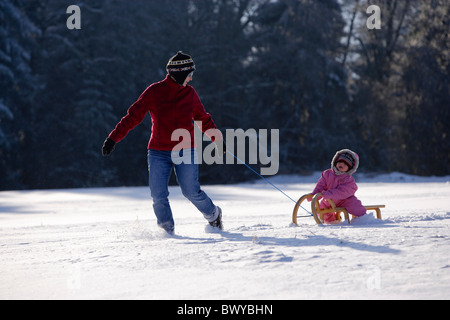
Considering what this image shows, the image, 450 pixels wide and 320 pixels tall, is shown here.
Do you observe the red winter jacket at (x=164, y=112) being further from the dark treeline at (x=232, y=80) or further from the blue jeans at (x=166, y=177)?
the dark treeline at (x=232, y=80)

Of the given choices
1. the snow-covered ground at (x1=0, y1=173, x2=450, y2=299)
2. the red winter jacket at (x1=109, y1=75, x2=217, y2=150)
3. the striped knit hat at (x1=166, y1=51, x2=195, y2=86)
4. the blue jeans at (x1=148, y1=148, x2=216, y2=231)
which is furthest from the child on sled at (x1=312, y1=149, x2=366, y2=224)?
the striped knit hat at (x1=166, y1=51, x2=195, y2=86)

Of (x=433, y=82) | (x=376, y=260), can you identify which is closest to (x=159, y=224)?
(x=376, y=260)

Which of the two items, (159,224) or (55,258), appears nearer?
(55,258)

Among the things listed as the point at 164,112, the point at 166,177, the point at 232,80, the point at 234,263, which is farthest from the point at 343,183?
the point at 232,80

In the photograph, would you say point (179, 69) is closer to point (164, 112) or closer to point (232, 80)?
point (164, 112)

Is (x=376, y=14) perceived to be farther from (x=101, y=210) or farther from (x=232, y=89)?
(x=101, y=210)

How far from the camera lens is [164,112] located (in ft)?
16.8

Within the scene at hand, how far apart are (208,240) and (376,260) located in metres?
1.57

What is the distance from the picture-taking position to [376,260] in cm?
346

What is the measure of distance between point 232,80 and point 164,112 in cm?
2030

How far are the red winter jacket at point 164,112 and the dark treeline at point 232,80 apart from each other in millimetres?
15665

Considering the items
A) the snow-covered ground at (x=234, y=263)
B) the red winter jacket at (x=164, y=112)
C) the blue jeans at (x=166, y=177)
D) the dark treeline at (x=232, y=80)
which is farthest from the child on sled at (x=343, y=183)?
the dark treeline at (x=232, y=80)

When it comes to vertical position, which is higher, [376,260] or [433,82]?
[433,82]

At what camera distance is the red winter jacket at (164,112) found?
5105 millimetres
